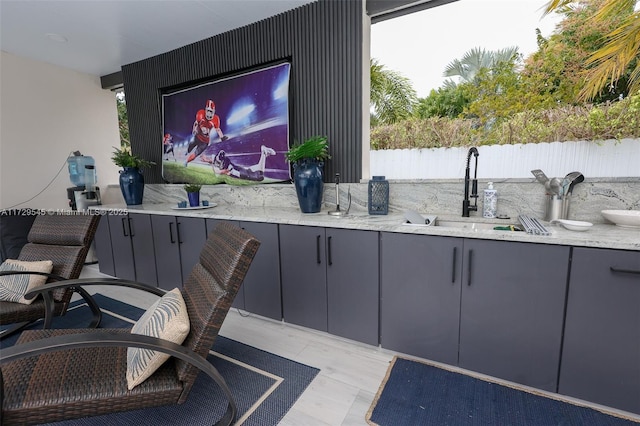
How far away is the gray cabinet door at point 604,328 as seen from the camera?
4.39 feet

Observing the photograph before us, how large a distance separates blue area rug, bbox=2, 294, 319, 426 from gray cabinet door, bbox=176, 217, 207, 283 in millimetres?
858

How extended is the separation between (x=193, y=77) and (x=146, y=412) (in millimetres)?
3168

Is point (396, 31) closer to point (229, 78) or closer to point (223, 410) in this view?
point (229, 78)

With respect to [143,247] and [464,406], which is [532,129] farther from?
[143,247]

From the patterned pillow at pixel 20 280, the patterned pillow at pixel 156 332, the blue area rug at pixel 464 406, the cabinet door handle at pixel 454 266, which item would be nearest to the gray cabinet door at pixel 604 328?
the blue area rug at pixel 464 406

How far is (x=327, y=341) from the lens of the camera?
7.04ft

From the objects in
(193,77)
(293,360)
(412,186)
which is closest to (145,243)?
(193,77)

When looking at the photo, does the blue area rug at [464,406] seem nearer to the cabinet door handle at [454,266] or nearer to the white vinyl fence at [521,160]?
the cabinet door handle at [454,266]

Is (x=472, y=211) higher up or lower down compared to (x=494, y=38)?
lower down

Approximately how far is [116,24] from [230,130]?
4.68ft

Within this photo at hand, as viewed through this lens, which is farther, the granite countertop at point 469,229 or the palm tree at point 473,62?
the palm tree at point 473,62

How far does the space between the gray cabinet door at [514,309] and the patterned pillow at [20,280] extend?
278cm

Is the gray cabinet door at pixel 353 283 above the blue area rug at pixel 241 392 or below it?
above

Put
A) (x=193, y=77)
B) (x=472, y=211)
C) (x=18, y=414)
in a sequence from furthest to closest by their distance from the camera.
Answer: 1. (x=193, y=77)
2. (x=472, y=211)
3. (x=18, y=414)
